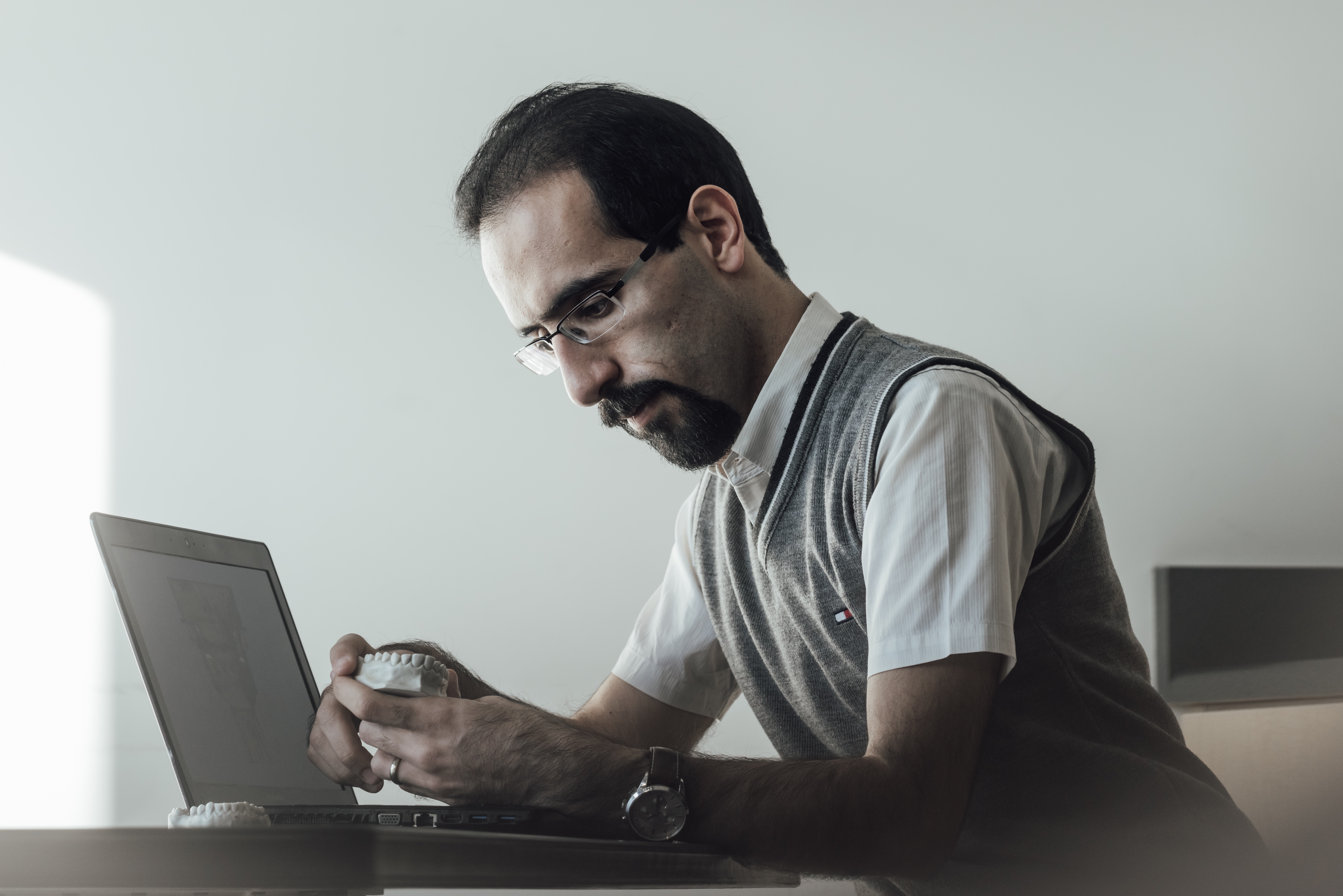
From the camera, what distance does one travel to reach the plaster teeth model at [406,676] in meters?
0.78

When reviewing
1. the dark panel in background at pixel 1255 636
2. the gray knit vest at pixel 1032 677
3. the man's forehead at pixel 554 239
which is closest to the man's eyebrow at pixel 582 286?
the man's forehead at pixel 554 239

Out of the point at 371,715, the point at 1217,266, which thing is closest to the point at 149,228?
the point at 371,715

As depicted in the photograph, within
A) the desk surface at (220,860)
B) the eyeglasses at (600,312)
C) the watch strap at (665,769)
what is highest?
the eyeglasses at (600,312)

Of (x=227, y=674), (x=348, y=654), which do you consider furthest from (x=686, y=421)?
(x=227, y=674)

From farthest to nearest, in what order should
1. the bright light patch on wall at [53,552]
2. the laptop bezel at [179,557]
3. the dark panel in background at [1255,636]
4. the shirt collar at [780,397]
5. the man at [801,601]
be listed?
the bright light patch on wall at [53,552]
the dark panel in background at [1255,636]
the shirt collar at [780,397]
the laptop bezel at [179,557]
the man at [801,601]

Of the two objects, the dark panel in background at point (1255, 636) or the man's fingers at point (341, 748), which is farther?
the dark panel in background at point (1255, 636)

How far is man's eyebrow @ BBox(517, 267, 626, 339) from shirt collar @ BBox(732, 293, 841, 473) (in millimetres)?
206

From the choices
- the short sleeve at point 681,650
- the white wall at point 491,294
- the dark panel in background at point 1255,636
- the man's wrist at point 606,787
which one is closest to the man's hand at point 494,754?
the man's wrist at point 606,787

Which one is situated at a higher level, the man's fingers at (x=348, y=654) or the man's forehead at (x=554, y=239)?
the man's forehead at (x=554, y=239)

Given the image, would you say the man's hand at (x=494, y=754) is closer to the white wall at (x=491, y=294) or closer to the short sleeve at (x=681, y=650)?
the short sleeve at (x=681, y=650)

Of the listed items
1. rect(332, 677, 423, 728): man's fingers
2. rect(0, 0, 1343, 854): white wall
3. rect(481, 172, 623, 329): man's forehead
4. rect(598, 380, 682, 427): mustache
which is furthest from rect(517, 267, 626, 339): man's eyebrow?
rect(0, 0, 1343, 854): white wall

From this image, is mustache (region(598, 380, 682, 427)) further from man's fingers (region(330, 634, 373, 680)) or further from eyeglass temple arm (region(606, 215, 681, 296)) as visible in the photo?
man's fingers (region(330, 634, 373, 680))

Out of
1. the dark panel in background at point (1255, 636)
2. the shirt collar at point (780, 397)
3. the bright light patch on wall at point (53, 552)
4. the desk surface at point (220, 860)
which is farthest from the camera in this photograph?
the bright light patch on wall at point (53, 552)

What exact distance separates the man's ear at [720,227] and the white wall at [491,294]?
2.05 ft
